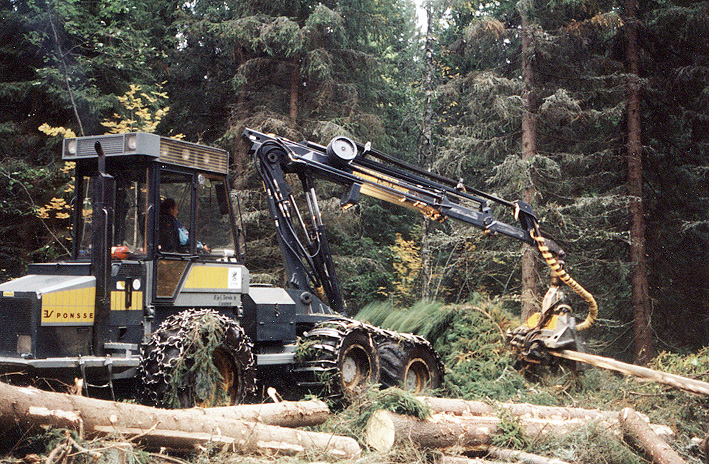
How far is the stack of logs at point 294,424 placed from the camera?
5.39 m

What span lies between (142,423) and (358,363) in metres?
4.10

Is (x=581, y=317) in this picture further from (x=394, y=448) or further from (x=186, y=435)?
(x=186, y=435)

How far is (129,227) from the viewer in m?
8.06

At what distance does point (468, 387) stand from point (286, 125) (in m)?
9.53

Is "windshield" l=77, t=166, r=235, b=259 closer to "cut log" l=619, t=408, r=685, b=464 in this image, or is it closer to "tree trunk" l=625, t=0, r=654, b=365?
"cut log" l=619, t=408, r=685, b=464

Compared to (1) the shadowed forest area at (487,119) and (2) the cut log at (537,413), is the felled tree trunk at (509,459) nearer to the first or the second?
(2) the cut log at (537,413)

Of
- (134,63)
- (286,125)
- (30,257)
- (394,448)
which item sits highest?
(134,63)

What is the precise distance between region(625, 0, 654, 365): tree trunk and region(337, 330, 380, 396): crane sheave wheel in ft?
29.0

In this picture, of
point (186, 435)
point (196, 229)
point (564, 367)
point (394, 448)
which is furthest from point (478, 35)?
point (186, 435)

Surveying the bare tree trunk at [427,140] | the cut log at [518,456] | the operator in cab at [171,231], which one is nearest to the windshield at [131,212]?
the operator in cab at [171,231]

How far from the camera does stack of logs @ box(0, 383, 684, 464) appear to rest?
539 cm

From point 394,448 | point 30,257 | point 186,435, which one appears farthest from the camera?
point 30,257

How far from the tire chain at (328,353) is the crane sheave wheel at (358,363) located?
0.10 metres

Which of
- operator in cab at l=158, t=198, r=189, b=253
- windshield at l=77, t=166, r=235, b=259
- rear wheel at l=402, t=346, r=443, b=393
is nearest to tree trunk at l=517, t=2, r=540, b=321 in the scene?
rear wheel at l=402, t=346, r=443, b=393
